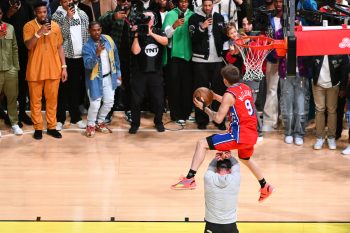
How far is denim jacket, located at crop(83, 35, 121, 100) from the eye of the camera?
1238cm

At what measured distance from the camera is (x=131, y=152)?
40.0 ft

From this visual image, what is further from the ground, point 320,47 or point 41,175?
point 320,47

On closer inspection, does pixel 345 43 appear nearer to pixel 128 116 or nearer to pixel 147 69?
pixel 147 69

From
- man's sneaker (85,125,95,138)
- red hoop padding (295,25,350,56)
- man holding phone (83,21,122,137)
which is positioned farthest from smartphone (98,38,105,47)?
red hoop padding (295,25,350,56)

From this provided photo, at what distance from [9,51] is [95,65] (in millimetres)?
1315

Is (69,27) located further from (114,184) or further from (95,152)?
(114,184)

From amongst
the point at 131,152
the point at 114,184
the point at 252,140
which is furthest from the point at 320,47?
the point at 131,152

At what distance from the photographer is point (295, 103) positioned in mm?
12484

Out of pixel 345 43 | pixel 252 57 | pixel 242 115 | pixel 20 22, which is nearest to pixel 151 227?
pixel 242 115

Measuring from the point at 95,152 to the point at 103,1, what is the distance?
8.72 ft

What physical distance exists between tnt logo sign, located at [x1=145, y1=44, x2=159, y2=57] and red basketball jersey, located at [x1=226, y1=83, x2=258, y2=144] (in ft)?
9.91

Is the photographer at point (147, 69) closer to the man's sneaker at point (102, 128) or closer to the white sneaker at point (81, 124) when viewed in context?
the man's sneaker at point (102, 128)

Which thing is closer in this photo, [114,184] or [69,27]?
[114,184]

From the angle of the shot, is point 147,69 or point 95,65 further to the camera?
point 147,69
